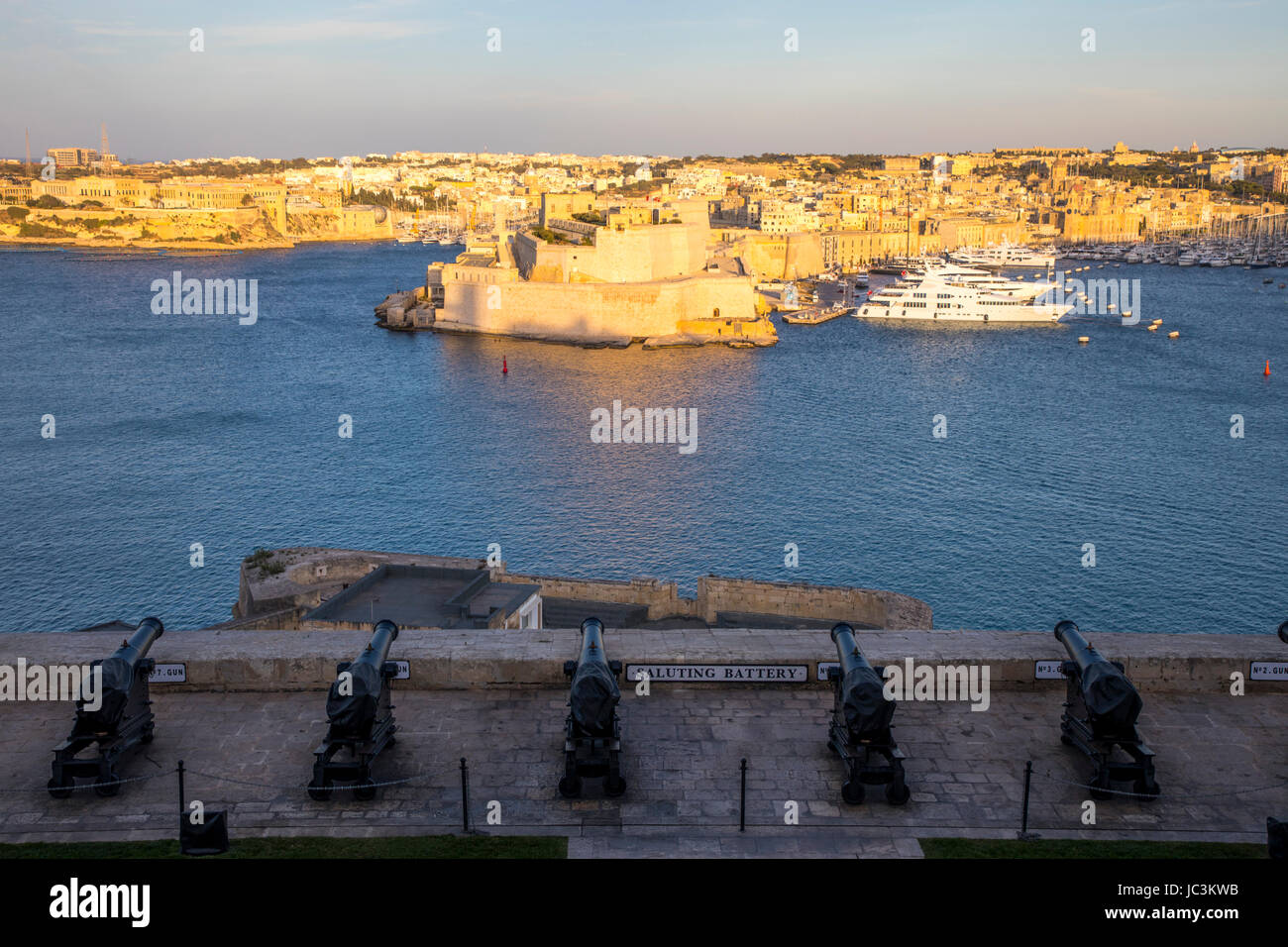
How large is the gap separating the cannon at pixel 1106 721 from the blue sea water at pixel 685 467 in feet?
40.5

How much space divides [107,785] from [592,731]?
7.27ft

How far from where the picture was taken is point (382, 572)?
37.8 feet

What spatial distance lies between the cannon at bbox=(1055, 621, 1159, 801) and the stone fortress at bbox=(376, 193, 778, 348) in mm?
41884

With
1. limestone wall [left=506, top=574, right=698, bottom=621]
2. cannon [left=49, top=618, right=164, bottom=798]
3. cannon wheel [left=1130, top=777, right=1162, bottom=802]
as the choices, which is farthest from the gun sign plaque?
limestone wall [left=506, top=574, right=698, bottom=621]

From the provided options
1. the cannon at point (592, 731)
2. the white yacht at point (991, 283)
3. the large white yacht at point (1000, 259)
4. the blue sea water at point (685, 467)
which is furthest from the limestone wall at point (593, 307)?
the cannon at point (592, 731)

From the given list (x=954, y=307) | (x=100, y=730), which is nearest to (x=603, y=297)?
(x=954, y=307)

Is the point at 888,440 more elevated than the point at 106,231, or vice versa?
the point at 106,231

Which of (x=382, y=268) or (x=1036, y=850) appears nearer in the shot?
(x=1036, y=850)

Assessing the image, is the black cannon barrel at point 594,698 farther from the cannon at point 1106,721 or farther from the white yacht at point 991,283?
the white yacht at point 991,283

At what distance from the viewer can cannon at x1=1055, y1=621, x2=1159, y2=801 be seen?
4.77m

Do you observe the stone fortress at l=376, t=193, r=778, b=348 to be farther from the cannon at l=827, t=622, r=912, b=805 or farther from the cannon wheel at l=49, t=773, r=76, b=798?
the cannon wheel at l=49, t=773, r=76, b=798
